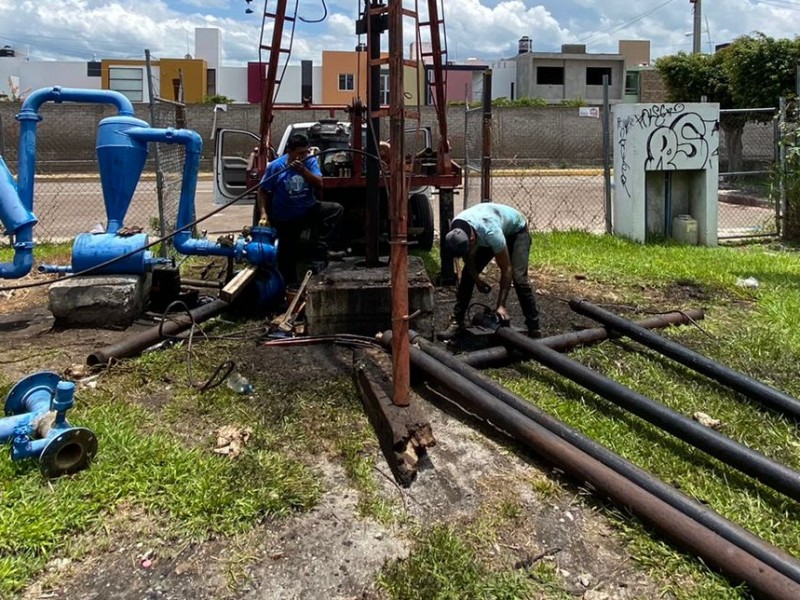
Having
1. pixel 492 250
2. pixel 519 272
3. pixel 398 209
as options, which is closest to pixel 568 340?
pixel 519 272

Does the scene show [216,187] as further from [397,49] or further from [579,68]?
[579,68]

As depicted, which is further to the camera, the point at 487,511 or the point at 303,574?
the point at 487,511

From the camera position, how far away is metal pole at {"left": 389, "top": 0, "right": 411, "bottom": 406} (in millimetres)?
3424

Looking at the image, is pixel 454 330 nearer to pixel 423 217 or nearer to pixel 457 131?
pixel 423 217

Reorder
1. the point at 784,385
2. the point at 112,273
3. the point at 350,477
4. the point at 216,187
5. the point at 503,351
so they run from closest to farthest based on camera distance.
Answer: the point at 350,477 → the point at 784,385 → the point at 503,351 → the point at 112,273 → the point at 216,187

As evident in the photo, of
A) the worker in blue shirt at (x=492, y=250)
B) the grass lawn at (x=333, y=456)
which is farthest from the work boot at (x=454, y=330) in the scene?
the grass lawn at (x=333, y=456)

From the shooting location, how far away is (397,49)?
3443mm

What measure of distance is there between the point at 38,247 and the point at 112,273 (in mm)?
Result: 4500

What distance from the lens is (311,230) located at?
6871mm

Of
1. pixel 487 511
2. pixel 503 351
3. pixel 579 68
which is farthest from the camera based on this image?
pixel 579 68

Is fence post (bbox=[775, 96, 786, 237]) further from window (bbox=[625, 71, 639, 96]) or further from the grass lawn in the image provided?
window (bbox=[625, 71, 639, 96])

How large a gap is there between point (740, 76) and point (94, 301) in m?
19.3

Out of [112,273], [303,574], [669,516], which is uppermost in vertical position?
[112,273]

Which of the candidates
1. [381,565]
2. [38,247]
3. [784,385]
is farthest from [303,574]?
[38,247]
